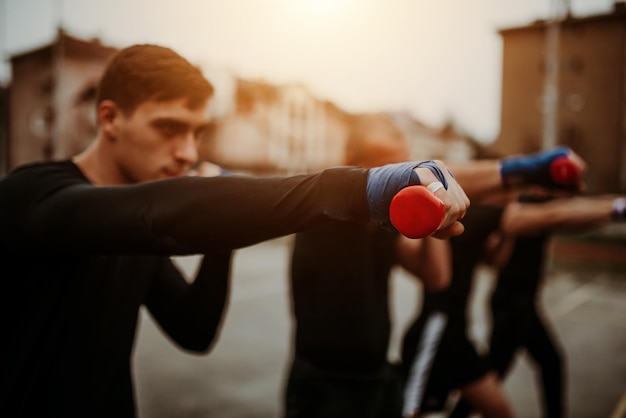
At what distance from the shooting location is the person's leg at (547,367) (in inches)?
129

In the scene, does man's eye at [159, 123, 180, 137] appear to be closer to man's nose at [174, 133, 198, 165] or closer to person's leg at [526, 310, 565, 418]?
man's nose at [174, 133, 198, 165]

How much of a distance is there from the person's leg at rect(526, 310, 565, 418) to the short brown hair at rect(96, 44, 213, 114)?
3077 mm

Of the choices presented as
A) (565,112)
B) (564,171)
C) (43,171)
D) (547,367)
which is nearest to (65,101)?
(43,171)

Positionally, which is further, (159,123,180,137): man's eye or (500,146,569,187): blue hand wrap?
(500,146,569,187): blue hand wrap

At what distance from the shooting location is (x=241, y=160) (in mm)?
28172

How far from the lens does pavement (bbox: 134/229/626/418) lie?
3.78 meters

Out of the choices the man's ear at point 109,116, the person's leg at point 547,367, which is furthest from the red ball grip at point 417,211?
the person's leg at point 547,367

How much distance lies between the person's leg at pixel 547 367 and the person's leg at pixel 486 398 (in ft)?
2.41

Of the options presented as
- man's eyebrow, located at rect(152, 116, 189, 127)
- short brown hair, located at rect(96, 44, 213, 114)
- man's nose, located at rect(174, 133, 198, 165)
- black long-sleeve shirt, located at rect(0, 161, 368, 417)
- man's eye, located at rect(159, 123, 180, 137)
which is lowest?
black long-sleeve shirt, located at rect(0, 161, 368, 417)

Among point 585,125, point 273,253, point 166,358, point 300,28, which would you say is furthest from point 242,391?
point 585,125

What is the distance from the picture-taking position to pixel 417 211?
62 centimetres

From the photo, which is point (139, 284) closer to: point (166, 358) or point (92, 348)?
point (92, 348)

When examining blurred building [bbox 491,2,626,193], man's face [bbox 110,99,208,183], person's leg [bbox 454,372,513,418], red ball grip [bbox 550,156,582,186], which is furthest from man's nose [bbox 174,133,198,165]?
blurred building [bbox 491,2,626,193]

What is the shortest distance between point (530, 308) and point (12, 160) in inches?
127
